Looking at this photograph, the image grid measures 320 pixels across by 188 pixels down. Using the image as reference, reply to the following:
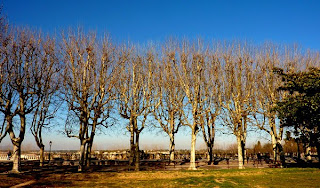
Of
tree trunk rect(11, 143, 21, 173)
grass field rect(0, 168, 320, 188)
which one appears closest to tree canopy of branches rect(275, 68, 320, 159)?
grass field rect(0, 168, 320, 188)

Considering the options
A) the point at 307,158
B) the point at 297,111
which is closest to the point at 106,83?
the point at 297,111

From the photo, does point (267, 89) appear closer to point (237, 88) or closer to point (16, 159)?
point (237, 88)

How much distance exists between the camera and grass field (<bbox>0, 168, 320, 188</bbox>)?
53.9 feet

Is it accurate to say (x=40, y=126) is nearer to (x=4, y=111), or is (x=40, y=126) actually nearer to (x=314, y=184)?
(x=4, y=111)

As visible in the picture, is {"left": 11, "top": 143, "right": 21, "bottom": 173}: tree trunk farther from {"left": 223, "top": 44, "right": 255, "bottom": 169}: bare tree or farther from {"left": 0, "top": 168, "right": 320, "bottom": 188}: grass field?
{"left": 223, "top": 44, "right": 255, "bottom": 169}: bare tree

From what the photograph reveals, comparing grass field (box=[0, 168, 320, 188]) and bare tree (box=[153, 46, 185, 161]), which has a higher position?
bare tree (box=[153, 46, 185, 161])

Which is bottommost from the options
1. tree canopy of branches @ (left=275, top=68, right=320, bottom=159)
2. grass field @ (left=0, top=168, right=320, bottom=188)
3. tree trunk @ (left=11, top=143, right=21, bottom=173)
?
grass field @ (left=0, top=168, right=320, bottom=188)

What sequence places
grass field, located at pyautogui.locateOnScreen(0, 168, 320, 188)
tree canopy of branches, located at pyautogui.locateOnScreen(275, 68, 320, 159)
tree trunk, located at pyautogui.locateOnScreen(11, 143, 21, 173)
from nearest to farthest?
grass field, located at pyautogui.locateOnScreen(0, 168, 320, 188) → tree trunk, located at pyautogui.locateOnScreen(11, 143, 21, 173) → tree canopy of branches, located at pyautogui.locateOnScreen(275, 68, 320, 159)

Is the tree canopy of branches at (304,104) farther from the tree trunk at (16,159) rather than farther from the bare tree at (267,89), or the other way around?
the tree trunk at (16,159)

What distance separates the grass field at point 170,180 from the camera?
16.4 metres

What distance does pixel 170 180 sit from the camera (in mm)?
18469

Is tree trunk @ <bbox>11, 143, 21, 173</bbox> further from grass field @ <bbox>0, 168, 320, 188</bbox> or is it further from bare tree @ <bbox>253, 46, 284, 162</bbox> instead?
bare tree @ <bbox>253, 46, 284, 162</bbox>

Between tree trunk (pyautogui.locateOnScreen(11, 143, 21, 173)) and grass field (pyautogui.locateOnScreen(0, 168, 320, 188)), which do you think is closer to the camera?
grass field (pyautogui.locateOnScreen(0, 168, 320, 188))

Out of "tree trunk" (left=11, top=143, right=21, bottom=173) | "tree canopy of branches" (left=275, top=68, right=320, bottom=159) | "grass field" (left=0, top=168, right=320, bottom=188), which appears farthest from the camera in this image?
"tree canopy of branches" (left=275, top=68, right=320, bottom=159)
